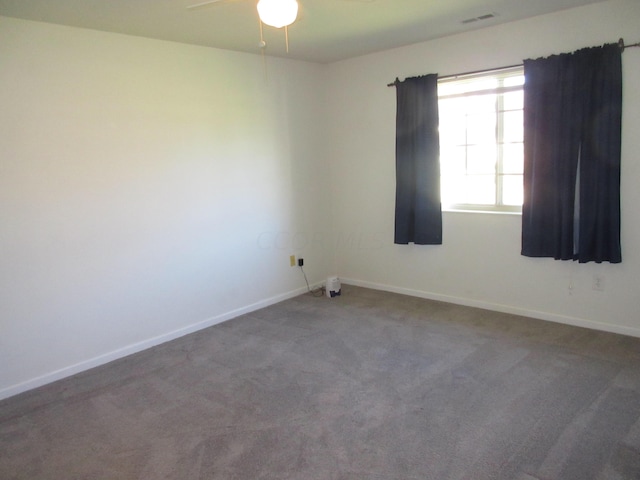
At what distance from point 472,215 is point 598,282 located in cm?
110

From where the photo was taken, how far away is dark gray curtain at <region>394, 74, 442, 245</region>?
407 cm

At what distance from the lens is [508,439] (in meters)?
2.23

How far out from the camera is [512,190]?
3863mm

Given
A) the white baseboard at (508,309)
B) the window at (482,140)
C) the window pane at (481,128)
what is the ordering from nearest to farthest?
the white baseboard at (508,309)
the window at (482,140)
the window pane at (481,128)

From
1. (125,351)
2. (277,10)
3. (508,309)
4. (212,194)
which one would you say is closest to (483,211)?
(508,309)

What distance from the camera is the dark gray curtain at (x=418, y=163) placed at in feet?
13.4

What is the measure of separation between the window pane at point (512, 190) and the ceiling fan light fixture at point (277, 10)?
257 cm

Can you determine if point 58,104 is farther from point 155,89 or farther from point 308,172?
point 308,172

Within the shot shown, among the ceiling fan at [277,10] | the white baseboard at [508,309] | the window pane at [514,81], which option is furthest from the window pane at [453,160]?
the ceiling fan at [277,10]

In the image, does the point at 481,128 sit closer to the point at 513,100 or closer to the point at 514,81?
the point at 513,100

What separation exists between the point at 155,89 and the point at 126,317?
1.76m

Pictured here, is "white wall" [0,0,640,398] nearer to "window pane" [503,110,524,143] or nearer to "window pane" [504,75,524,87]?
"window pane" [504,75,524,87]

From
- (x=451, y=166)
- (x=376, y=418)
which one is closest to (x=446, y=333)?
(x=376, y=418)

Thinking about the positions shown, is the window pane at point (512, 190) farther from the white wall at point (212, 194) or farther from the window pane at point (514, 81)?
the window pane at point (514, 81)
